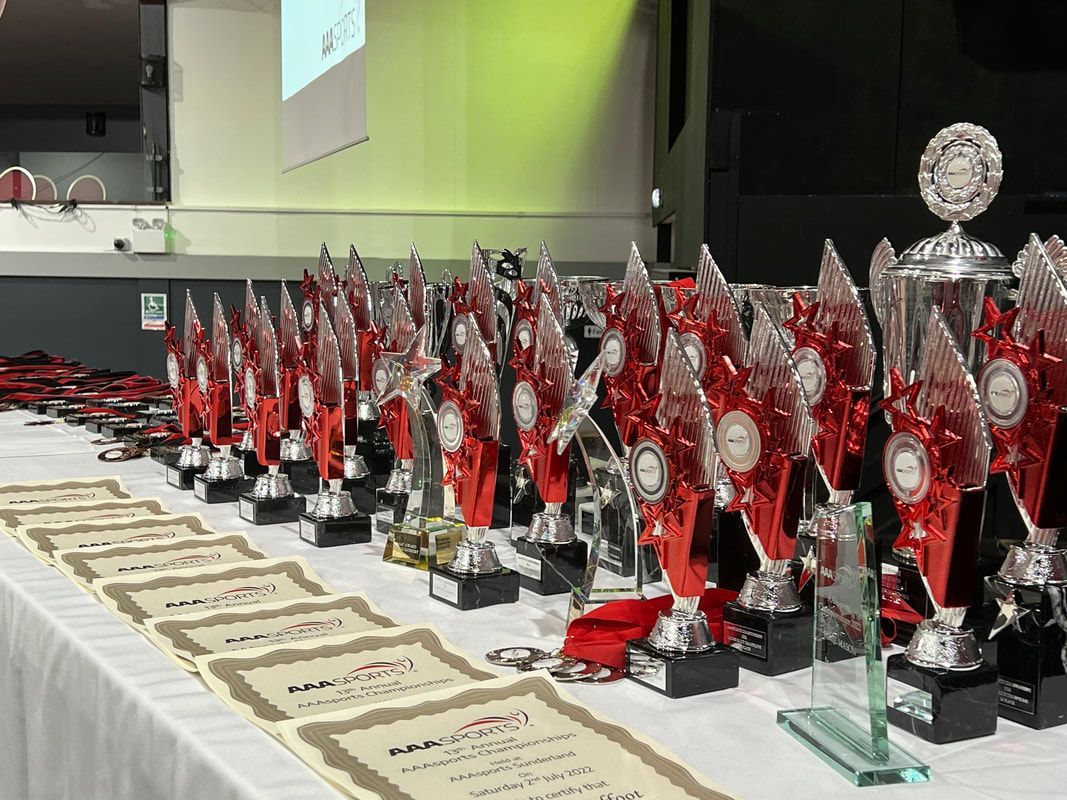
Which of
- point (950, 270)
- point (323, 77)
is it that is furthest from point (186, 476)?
point (323, 77)

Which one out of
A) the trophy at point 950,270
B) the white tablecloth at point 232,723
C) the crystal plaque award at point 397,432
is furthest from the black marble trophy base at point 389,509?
the trophy at point 950,270

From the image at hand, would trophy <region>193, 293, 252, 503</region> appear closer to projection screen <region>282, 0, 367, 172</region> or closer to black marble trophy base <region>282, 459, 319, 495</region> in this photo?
black marble trophy base <region>282, 459, 319, 495</region>

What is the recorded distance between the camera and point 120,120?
1006cm

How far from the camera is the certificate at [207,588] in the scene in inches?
46.8

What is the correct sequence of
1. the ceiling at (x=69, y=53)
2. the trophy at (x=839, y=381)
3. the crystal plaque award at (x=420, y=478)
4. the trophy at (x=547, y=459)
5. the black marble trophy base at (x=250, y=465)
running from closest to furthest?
the trophy at (x=839, y=381) → the trophy at (x=547, y=459) → the crystal plaque award at (x=420, y=478) → the black marble trophy base at (x=250, y=465) → the ceiling at (x=69, y=53)

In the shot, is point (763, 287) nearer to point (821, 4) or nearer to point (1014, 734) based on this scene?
point (1014, 734)

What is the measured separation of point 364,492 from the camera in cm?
169

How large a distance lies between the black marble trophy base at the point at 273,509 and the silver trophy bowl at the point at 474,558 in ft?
1.45

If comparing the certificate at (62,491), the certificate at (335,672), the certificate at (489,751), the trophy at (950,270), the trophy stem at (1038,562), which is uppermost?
the trophy at (950,270)

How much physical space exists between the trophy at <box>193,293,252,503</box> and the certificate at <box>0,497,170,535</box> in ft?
0.28

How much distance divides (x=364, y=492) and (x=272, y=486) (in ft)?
0.45

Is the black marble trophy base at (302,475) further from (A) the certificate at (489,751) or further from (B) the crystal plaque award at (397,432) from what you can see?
(A) the certificate at (489,751)

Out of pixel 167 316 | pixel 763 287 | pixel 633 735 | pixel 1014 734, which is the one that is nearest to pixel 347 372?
pixel 763 287

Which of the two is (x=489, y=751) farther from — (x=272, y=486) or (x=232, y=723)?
(x=272, y=486)
